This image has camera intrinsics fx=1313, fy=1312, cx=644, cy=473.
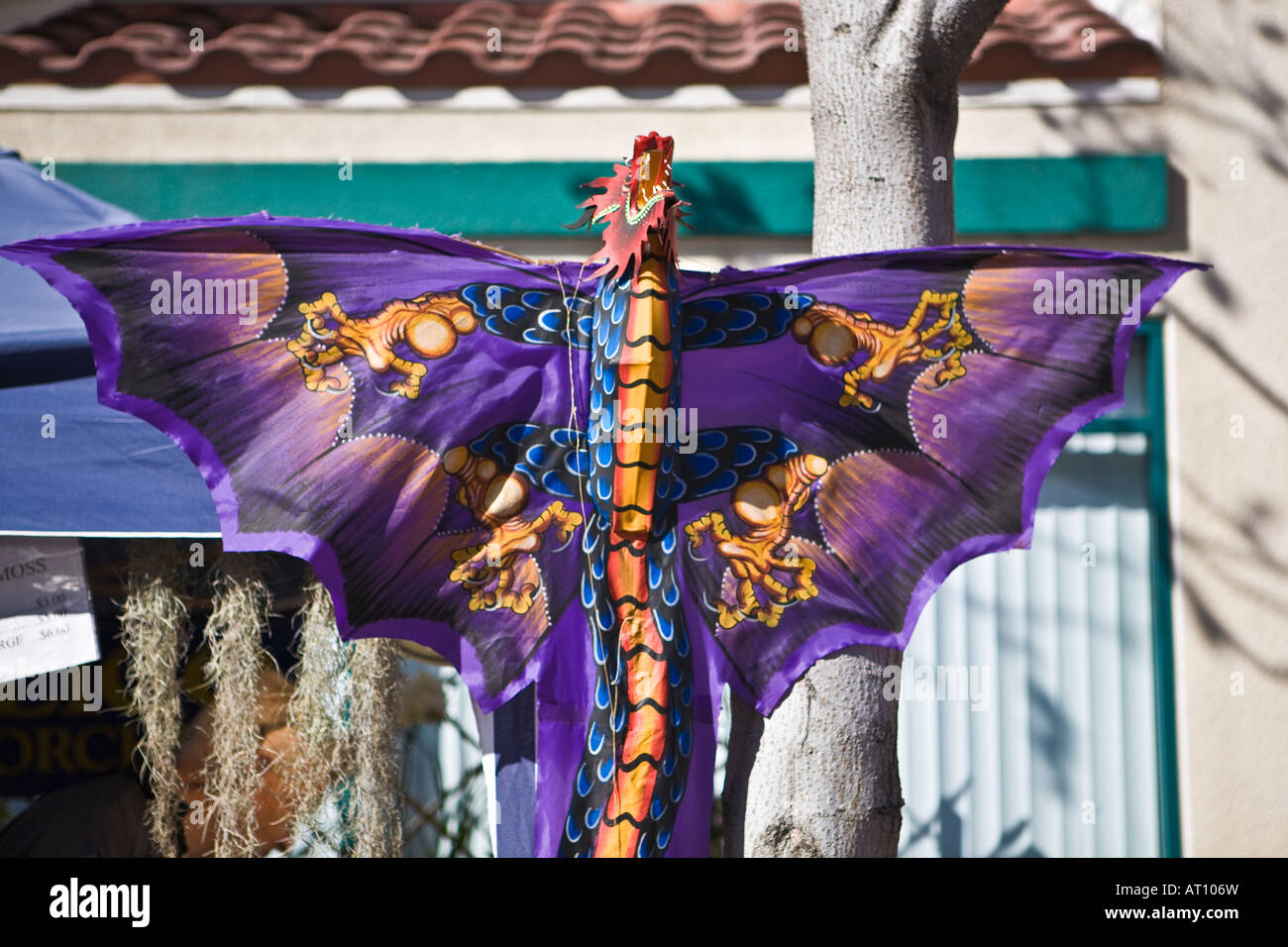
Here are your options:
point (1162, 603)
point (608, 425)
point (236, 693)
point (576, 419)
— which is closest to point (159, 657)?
point (236, 693)

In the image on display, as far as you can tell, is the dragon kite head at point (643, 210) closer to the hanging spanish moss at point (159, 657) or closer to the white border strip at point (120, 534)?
the white border strip at point (120, 534)

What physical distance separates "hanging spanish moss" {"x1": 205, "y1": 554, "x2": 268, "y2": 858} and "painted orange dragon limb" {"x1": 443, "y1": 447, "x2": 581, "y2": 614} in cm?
152

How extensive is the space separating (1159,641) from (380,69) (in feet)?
13.0

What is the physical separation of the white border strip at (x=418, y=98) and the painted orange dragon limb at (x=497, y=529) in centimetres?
305

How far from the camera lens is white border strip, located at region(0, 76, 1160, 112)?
18.1 ft

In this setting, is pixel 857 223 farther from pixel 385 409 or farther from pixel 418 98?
pixel 418 98

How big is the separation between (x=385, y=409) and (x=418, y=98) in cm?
303

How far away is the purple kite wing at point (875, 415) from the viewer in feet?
9.44

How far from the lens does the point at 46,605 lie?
13.0ft

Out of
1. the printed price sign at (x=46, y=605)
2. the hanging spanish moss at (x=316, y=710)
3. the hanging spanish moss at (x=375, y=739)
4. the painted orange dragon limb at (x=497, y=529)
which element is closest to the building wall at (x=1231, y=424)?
the hanging spanish moss at (x=375, y=739)

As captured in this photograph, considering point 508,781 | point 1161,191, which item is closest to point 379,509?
point 508,781

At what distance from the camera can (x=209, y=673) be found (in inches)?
164

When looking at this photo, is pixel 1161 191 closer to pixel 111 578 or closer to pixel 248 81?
pixel 248 81

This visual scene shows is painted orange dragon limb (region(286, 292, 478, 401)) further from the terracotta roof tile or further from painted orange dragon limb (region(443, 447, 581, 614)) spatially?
the terracotta roof tile
